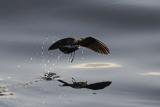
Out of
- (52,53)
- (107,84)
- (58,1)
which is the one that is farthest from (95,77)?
(58,1)

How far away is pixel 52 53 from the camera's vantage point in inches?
860

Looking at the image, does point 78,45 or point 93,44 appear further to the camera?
point 93,44

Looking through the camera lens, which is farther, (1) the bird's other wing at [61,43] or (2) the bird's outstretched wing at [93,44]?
(2) the bird's outstretched wing at [93,44]

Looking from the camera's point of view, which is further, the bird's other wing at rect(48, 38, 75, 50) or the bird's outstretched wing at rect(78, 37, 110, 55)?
the bird's outstretched wing at rect(78, 37, 110, 55)

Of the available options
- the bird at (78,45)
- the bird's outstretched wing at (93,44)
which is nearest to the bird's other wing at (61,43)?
the bird at (78,45)

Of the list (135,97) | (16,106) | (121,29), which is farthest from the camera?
(121,29)

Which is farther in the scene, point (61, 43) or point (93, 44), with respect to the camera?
point (93, 44)

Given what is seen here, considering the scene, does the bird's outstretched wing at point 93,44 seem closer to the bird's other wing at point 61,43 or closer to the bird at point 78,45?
the bird at point 78,45

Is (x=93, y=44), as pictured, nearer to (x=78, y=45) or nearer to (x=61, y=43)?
(x=78, y=45)

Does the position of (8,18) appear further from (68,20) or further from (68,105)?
(68,105)


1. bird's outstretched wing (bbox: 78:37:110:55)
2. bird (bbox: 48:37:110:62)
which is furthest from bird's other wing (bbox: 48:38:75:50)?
bird's outstretched wing (bbox: 78:37:110:55)

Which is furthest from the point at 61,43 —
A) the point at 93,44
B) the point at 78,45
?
the point at 93,44

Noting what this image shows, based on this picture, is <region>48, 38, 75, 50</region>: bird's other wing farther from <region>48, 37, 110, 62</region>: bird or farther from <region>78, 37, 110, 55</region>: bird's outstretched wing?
<region>78, 37, 110, 55</region>: bird's outstretched wing

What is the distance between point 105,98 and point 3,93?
8.51ft
